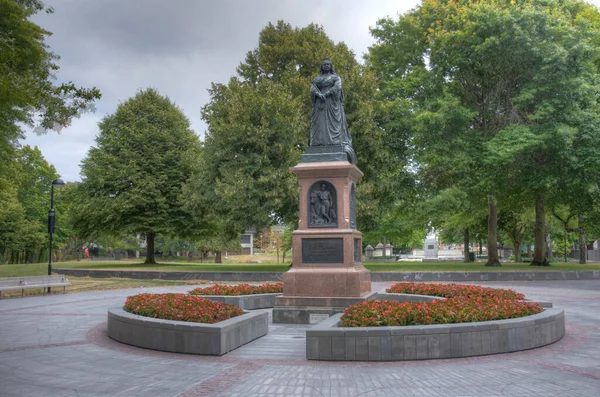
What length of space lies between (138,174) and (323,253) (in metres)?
27.2

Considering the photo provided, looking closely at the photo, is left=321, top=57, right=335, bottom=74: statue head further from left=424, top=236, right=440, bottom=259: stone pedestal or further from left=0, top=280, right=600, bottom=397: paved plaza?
left=424, top=236, right=440, bottom=259: stone pedestal

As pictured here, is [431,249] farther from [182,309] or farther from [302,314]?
[182,309]

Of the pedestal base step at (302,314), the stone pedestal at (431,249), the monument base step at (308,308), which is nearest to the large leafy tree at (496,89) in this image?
the monument base step at (308,308)

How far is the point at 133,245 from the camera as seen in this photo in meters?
70.6

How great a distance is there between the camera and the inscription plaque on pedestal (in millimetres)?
11688

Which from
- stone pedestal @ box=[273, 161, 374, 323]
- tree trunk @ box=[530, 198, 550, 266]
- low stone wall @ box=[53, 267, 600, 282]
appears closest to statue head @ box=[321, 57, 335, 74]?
stone pedestal @ box=[273, 161, 374, 323]

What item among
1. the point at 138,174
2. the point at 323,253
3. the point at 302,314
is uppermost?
the point at 138,174

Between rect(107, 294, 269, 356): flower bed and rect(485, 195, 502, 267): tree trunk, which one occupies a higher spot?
rect(485, 195, 502, 267): tree trunk

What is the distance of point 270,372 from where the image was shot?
6918 millimetres

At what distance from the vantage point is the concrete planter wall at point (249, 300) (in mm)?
12875

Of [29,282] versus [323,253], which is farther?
[29,282]

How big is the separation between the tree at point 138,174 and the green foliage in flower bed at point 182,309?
25520 millimetres

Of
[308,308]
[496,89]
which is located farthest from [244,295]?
[496,89]

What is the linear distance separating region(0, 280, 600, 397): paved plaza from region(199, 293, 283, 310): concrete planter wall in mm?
3062
